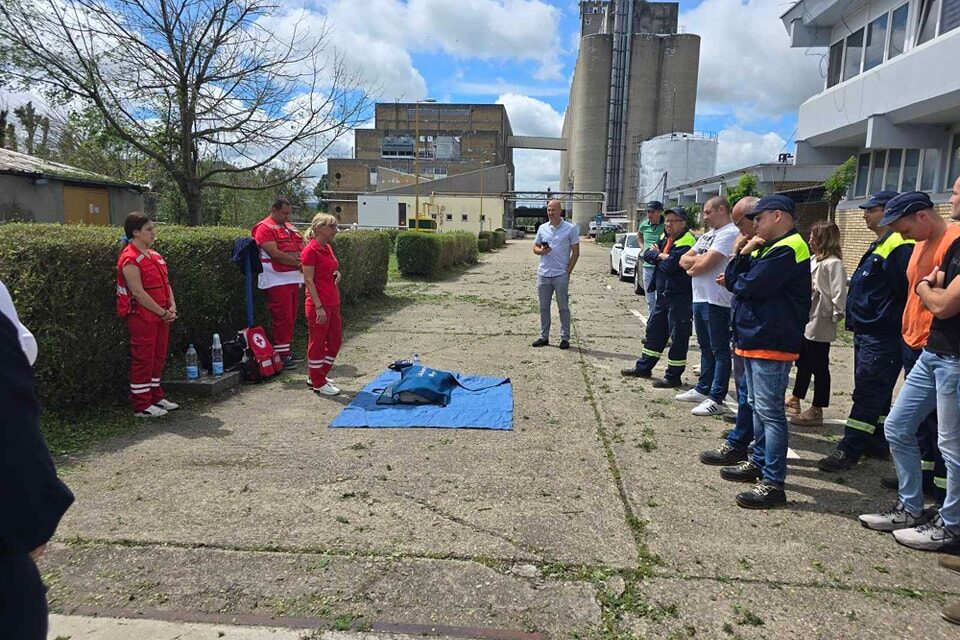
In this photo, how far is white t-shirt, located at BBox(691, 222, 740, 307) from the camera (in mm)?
5344

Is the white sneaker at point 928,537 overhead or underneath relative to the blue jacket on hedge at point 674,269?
underneath

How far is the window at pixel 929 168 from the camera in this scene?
1333 cm

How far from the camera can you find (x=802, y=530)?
3447 millimetres

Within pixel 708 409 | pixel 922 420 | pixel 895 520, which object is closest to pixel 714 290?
pixel 708 409

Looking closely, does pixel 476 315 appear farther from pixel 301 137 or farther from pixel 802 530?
pixel 802 530

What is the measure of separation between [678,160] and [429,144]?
4859 centimetres

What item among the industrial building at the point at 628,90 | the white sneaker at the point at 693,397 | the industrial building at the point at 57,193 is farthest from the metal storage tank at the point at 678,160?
the white sneaker at the point at 693,397

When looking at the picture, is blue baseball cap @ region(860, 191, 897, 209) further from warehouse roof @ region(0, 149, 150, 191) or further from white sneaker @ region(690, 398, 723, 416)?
warehouse roof @ region(0, 149, 150, 191)

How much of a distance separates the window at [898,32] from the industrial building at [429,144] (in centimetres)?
7835

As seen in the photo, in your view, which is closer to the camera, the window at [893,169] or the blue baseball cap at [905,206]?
the blue baseball cap at [905,206]

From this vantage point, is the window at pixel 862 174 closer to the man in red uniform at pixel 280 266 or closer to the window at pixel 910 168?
the window at pixel 910 168

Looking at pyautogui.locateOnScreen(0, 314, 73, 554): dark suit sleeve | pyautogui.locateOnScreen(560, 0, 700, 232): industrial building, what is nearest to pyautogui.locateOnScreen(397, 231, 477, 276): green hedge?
pyautogui.locateOnScreen(0, 314, 73, 554): dark suit sleeve

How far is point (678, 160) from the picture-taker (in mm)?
66812

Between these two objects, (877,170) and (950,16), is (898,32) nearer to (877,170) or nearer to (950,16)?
(950,16)
